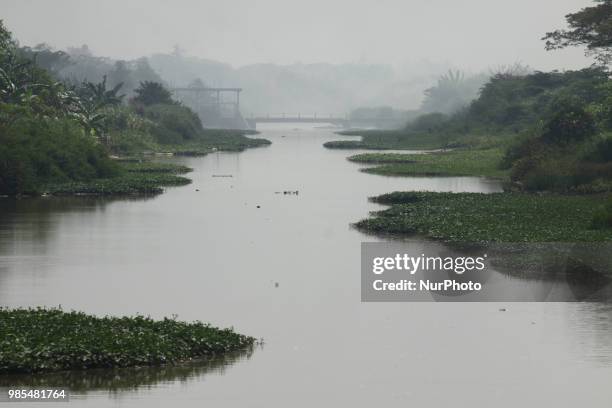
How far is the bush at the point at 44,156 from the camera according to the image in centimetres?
6378

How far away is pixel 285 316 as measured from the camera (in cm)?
3053

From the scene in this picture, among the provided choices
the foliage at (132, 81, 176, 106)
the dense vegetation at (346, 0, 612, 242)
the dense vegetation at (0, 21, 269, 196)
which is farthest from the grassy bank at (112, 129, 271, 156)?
the dense vegetation at (346, 0, 612, 242)

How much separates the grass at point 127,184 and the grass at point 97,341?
1498 inches

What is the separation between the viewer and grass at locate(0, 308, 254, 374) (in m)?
23.5

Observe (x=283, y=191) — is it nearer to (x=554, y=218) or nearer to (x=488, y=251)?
(x=554, y=218)

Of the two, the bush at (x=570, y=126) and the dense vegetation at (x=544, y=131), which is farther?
the bush at (x=570, y=126)

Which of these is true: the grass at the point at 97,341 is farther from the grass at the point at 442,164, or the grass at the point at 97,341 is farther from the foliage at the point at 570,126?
the grass at the point at 442,164

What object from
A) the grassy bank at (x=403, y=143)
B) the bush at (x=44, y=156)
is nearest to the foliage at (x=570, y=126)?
the bush at (x=44, y=156)

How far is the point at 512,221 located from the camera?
155ft

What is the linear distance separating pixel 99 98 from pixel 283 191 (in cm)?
3954

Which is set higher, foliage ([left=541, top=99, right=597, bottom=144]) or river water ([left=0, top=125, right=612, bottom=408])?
foliage ([left=541, top=99, right=597, bottom=144])

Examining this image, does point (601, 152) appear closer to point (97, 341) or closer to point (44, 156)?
point (44, 156)

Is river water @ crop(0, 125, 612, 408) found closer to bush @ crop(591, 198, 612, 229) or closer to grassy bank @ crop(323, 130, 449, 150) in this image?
bush @ crop(591, 198, 612, 229)

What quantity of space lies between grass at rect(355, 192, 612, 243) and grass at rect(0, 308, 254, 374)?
1840cm
